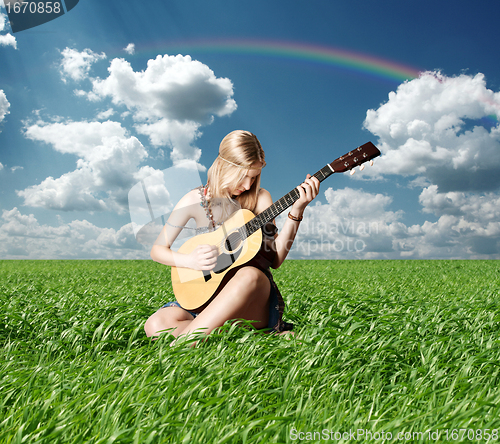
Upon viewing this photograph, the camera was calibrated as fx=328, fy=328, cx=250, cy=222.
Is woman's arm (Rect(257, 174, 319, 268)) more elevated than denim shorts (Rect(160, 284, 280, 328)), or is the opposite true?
woman's arm (Rect(257, 174, 319, 268))

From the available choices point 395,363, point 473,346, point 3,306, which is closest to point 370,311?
point 473,346

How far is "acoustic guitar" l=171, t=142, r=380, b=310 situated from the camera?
9.68 ft

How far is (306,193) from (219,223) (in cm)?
87

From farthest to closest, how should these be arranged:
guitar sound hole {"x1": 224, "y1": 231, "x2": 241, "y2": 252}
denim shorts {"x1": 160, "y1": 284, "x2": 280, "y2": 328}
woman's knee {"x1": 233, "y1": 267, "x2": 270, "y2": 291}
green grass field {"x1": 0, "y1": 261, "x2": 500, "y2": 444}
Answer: denim shorts {"x1": 160, "y1": 284, "x2": 280, "y2": 328}
guitar sound hole {"x1": 224, "y1": 231, "x2": 241, "y2": 252}
woman's knee {"x1": 233, "y1": 267, "x2": 270, "y2": 291}
green grass field {"x1": 0, "y1": 261, "x2": 500, "y2": 444}

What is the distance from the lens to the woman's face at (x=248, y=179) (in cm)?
300

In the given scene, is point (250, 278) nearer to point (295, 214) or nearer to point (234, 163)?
point (295, 214)

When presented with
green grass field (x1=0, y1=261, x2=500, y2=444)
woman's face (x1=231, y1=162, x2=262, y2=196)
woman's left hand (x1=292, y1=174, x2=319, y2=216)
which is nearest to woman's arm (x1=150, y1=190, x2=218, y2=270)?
woman's face (x1=231, y1=162, x2=262, y2=196)

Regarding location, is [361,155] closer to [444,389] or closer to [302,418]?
[444,389]

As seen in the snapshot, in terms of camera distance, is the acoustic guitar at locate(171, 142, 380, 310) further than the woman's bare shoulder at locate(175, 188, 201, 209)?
No

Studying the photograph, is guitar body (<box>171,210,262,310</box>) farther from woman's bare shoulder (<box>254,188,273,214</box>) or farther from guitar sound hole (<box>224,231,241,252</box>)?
woman's bare shoulder (<box>254,188,273,214</box>)

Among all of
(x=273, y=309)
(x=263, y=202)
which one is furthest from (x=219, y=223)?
(x=273, y=309)

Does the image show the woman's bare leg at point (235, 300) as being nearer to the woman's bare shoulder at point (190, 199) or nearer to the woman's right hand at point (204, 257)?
the woman's right hand at point (204, 257)

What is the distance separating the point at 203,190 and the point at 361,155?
1562 millimetres

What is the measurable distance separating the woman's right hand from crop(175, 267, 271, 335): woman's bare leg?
0.26 metres
